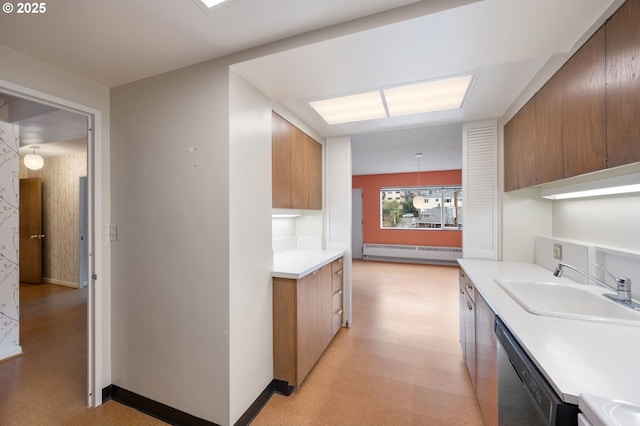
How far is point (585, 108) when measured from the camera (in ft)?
4.30

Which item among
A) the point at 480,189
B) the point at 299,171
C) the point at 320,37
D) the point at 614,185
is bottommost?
the point at 614,185

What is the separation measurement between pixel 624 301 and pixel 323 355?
2203 mm

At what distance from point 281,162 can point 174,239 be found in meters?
1.11

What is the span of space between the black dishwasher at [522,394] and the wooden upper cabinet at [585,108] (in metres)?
0.96

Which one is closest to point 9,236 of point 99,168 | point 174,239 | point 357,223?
point 99,168

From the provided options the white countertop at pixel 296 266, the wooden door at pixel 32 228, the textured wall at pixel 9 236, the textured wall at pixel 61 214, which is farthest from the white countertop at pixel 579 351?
the wooden door at pixel 32 228

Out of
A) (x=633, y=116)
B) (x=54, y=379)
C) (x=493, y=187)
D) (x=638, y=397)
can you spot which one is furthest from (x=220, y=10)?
(x=54, y=379)

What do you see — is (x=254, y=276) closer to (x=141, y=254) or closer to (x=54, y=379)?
(x=141, y=254)

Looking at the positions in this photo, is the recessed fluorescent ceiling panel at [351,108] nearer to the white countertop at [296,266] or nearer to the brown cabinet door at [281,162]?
the brown cabinet door at [281,162]

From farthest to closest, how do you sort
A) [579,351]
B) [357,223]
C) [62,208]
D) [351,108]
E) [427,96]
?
[357,223] → [62,208] → [351,108] → [427,96] → [579,351]

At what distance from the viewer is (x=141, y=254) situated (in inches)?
72.6

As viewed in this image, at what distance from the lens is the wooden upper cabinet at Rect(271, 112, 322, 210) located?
2.28 m

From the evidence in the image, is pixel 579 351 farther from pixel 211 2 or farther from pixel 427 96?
pixel 211 2

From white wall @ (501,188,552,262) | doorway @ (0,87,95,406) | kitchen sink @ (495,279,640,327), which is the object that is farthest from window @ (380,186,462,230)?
doorway @ (0,87,95,406)
